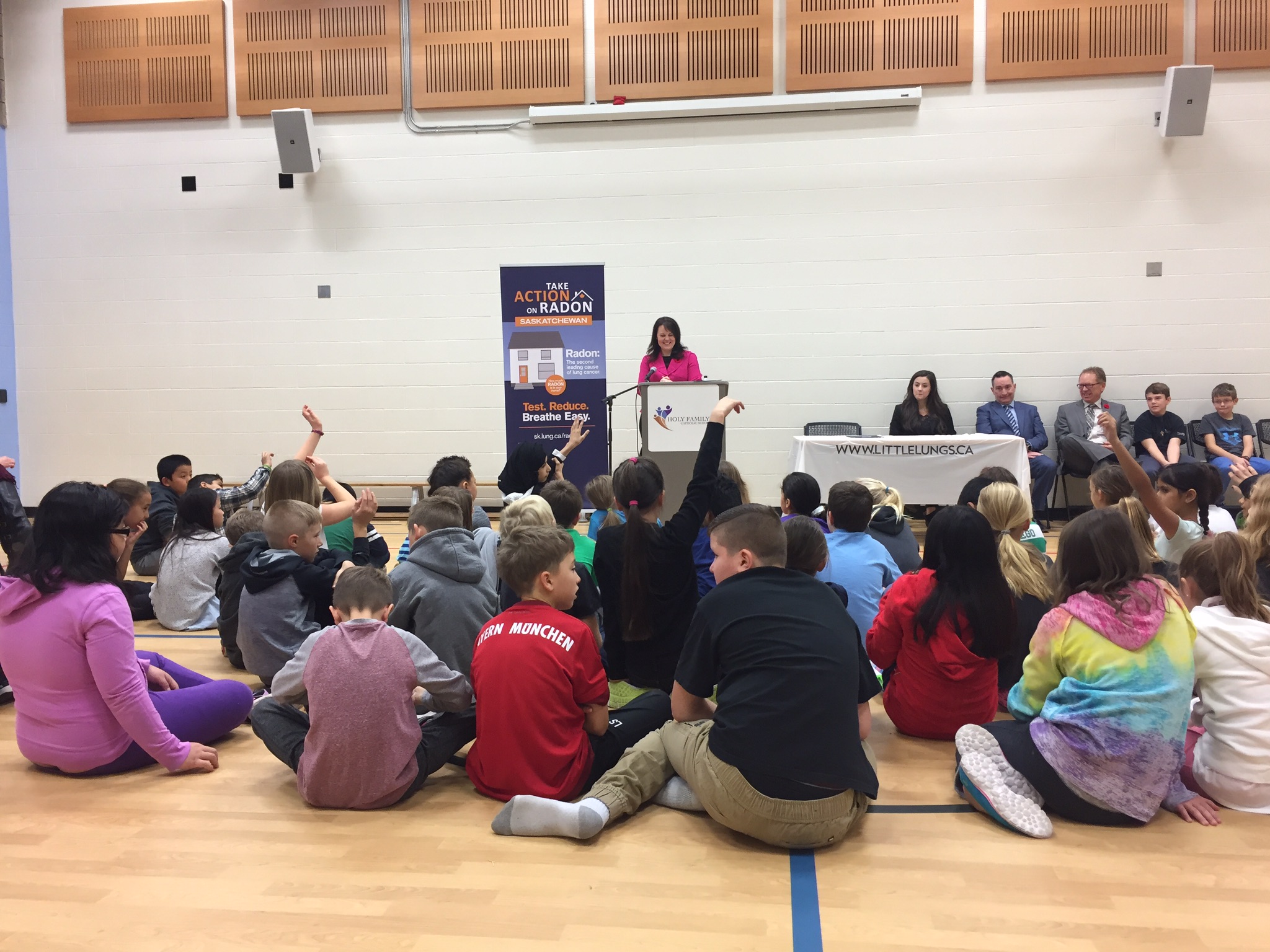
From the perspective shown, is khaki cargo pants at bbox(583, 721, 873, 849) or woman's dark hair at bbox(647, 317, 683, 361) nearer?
khaki cargo pants at bbox(583, 721, 873, 849)

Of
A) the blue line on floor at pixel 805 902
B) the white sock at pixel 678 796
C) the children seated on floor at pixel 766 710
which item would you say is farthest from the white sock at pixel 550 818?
the blue line on floor at pixel 805 902

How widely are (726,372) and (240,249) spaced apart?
4739 millimetres

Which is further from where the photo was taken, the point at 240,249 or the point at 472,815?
the point at 240,249

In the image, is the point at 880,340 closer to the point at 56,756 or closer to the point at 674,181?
the point at 674,181

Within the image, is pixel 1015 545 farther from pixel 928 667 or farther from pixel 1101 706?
pixel 1101 706

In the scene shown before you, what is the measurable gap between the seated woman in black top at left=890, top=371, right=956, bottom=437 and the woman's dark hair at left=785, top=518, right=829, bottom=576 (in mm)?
5083

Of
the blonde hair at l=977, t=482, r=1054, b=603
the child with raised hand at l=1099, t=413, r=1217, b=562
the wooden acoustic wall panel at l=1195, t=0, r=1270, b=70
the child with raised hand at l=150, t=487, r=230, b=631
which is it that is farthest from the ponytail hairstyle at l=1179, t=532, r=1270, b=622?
the wooden acoustic wall panel at l=1195, t=0, r=1270, b=70

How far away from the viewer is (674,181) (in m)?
8.00

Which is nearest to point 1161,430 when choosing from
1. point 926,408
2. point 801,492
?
point 926,408

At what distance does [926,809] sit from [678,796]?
2.28 feet

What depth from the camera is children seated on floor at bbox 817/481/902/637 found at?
11.3ft

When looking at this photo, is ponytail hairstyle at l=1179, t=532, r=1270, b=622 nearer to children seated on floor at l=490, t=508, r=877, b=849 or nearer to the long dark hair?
children seated on floor at l=490, t=508, r=877, b=849

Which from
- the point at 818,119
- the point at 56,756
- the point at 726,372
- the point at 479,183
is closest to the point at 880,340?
the point at 726,372

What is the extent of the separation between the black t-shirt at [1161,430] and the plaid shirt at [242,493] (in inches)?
266
